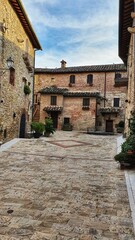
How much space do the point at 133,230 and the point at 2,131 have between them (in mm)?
9163

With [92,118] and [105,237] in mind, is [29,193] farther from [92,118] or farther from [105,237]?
[92,118]

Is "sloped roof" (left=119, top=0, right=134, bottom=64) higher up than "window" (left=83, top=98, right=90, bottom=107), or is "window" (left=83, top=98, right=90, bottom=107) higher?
"sloped roof" (left=119, top=0, right=134, bottom=64)

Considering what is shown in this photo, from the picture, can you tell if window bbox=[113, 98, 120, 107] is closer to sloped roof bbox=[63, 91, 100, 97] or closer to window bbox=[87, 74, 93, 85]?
sloped roof bbox=[63, 91, 100, 97]

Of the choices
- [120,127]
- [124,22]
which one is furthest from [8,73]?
[120,127]

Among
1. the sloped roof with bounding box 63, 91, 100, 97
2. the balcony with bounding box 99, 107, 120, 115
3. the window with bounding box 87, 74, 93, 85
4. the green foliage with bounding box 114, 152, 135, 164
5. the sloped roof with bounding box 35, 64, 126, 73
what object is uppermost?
the sloped roof with bounding box 35, 64, 126, 73

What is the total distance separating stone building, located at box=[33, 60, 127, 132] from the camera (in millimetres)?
26516

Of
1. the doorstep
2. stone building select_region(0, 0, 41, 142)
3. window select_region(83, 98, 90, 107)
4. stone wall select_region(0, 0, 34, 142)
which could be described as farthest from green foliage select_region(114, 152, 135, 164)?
window select_region(83, 98, 90, 107)

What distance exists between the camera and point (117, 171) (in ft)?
22.5

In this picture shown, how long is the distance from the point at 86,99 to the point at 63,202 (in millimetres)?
22574

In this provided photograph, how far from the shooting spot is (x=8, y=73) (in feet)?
38.8

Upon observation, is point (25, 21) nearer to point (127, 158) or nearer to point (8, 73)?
point (8, 73)

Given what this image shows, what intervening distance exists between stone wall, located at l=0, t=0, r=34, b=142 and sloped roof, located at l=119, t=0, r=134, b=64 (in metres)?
5.70

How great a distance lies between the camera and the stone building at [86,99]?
2652 cm

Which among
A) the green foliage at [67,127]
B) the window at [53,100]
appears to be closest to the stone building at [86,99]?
the window at [53,100]
